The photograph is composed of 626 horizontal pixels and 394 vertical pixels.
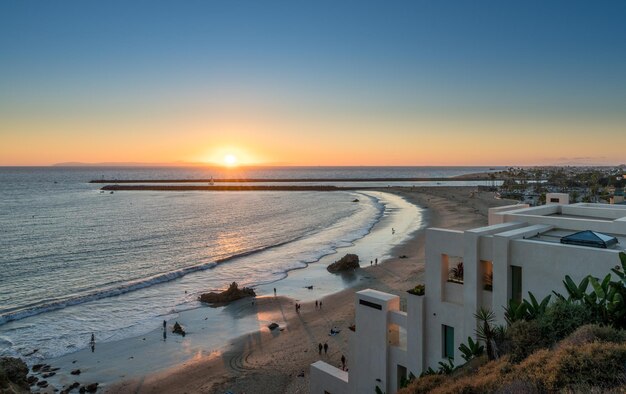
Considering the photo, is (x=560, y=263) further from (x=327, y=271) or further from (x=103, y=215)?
(x=103, y=215)

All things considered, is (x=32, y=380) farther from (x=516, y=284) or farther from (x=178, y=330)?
(x=516, y=284)

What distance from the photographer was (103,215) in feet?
275

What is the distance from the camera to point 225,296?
1328 inches

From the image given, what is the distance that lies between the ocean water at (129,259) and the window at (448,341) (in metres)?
20.6

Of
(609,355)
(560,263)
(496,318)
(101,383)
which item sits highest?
(560,263)

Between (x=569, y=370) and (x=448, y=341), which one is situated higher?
(x=569, y=370)

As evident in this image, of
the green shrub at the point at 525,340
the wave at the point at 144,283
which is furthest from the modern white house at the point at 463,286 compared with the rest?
the wave at the point at 144,283

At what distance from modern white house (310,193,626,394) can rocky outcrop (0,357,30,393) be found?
12.6 m

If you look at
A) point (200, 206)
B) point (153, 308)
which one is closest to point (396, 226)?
point (153, 308)

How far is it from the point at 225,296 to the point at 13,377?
15.3m

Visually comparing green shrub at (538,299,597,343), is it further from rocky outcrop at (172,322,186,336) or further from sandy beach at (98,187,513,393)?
rocky outcrop at (172,322,186,336)

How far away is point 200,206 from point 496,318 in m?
95.3

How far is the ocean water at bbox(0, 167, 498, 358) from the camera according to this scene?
97.7ft

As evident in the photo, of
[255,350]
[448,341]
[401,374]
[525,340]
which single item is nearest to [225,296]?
[255,350]
